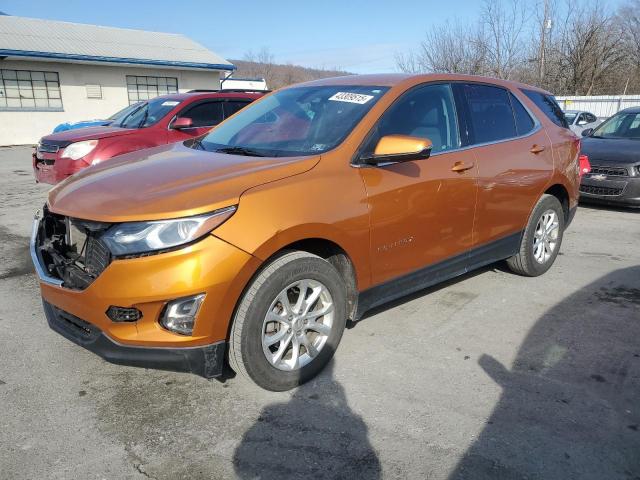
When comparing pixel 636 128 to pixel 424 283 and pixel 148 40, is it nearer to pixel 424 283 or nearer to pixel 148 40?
pixel 424 283

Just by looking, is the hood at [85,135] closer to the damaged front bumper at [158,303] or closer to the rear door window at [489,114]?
→ the damaged front bumper at [158,303]

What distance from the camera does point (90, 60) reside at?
72.6 ft

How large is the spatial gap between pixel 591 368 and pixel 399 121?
200 cm

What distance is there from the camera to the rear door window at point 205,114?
320 inches

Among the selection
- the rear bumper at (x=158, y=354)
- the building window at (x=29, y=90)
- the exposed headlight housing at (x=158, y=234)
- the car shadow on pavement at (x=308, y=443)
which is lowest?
the car shadow on pavement at (x=308, y=443)

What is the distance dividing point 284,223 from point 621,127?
337 inches

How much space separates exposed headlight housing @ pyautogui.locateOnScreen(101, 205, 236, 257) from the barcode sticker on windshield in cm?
149

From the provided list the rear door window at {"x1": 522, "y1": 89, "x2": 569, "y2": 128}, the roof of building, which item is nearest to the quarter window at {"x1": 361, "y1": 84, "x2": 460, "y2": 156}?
the rear door window at {"x1": 522, "y1": 89, "x2": 569, "y2": 128}

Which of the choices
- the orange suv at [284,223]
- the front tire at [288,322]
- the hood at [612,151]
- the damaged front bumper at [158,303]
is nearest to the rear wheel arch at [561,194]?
the orange suv at [284,223]

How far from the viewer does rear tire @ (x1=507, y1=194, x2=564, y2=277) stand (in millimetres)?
4766

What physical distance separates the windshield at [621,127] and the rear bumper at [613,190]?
1.50m

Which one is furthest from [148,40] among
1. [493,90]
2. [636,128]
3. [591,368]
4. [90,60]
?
[591,368]

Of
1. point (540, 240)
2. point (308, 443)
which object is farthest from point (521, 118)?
point (308, 443)

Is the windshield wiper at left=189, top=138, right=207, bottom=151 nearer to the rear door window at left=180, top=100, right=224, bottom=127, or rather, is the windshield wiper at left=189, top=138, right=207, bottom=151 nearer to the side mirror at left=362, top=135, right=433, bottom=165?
the side mirror at left=362, top=135, right=433, bottom=165
